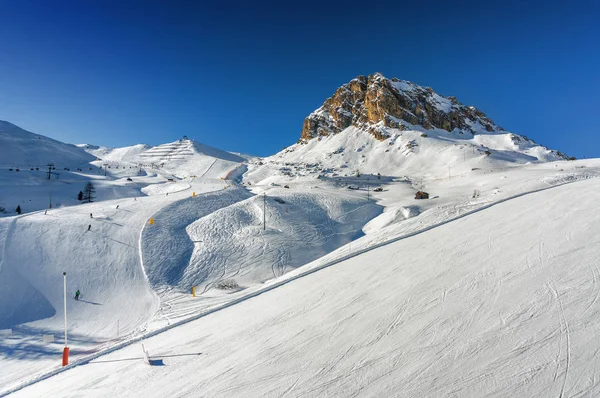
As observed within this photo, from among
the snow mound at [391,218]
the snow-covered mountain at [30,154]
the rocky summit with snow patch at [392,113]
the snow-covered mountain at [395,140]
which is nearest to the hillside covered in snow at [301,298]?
the snow mound at [391,218]

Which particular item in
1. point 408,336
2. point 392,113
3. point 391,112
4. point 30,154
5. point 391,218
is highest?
point 391,112

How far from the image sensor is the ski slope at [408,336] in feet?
19.5

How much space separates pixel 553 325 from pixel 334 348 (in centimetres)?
506

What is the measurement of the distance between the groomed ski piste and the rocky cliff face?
11249cm

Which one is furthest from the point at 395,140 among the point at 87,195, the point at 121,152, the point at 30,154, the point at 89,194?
the point at 121,152

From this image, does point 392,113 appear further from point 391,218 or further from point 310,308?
point 310,308

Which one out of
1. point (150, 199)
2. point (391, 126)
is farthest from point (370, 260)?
point (391, 126)

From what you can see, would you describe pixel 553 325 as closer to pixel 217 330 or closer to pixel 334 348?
pixel 334 348

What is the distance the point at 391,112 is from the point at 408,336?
14319 cm

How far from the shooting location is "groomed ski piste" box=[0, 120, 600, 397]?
6.33 meters

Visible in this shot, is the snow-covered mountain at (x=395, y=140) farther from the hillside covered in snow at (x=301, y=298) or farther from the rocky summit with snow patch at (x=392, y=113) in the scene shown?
the hillside covered in snow at (x=301, y=298)

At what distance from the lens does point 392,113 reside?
137750mm

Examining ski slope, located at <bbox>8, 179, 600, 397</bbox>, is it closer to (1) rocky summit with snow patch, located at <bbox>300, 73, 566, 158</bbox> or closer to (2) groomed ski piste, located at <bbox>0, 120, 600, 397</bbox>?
(2) groomed ski piste, located at <bbox>0, 120, 600, 397</bbox>

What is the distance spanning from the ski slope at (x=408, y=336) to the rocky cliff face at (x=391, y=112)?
119 m
